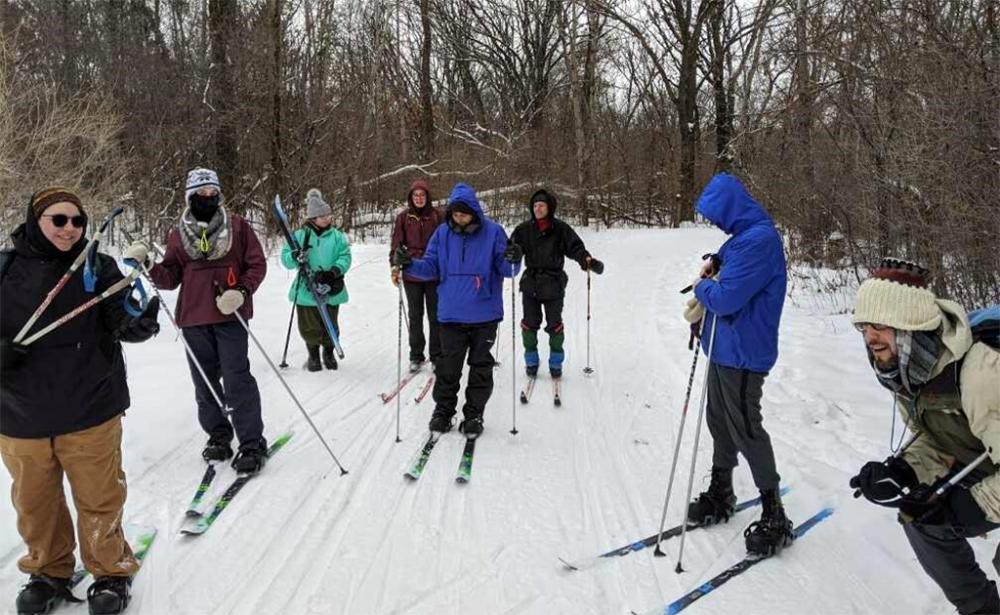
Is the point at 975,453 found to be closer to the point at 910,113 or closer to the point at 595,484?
the point at 595,484

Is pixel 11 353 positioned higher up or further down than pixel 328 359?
higher up

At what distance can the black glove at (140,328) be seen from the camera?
3076 millimetres

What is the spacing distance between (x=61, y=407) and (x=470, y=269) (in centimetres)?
301

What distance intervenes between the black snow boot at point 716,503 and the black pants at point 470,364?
6.55ft

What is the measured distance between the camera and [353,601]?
3168 millimetres

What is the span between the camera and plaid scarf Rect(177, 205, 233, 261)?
4.43 m

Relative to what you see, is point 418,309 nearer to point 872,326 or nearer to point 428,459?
point 428,459

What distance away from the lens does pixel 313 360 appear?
711 centimetres

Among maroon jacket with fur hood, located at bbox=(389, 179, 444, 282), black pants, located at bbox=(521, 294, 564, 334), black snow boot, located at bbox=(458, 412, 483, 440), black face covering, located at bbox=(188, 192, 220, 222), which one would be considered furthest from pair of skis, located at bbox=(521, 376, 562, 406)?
black face covering, located at bbox=(188, 192, 220, 222)

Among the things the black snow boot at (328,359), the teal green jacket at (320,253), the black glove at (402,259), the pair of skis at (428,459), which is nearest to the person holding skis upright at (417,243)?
the teal green jacket at (320,253)

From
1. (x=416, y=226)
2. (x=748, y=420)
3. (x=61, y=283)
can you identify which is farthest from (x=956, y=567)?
(x=416, y=226)

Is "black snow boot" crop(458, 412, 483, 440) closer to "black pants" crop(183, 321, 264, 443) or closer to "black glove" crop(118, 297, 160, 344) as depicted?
"black pants" crop(183, 321, 264, 443)

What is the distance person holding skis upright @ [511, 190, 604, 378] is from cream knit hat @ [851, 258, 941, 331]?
414 centimetres

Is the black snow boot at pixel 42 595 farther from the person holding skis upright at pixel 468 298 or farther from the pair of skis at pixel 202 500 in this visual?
the person holding skis upright at pixel 468 298
